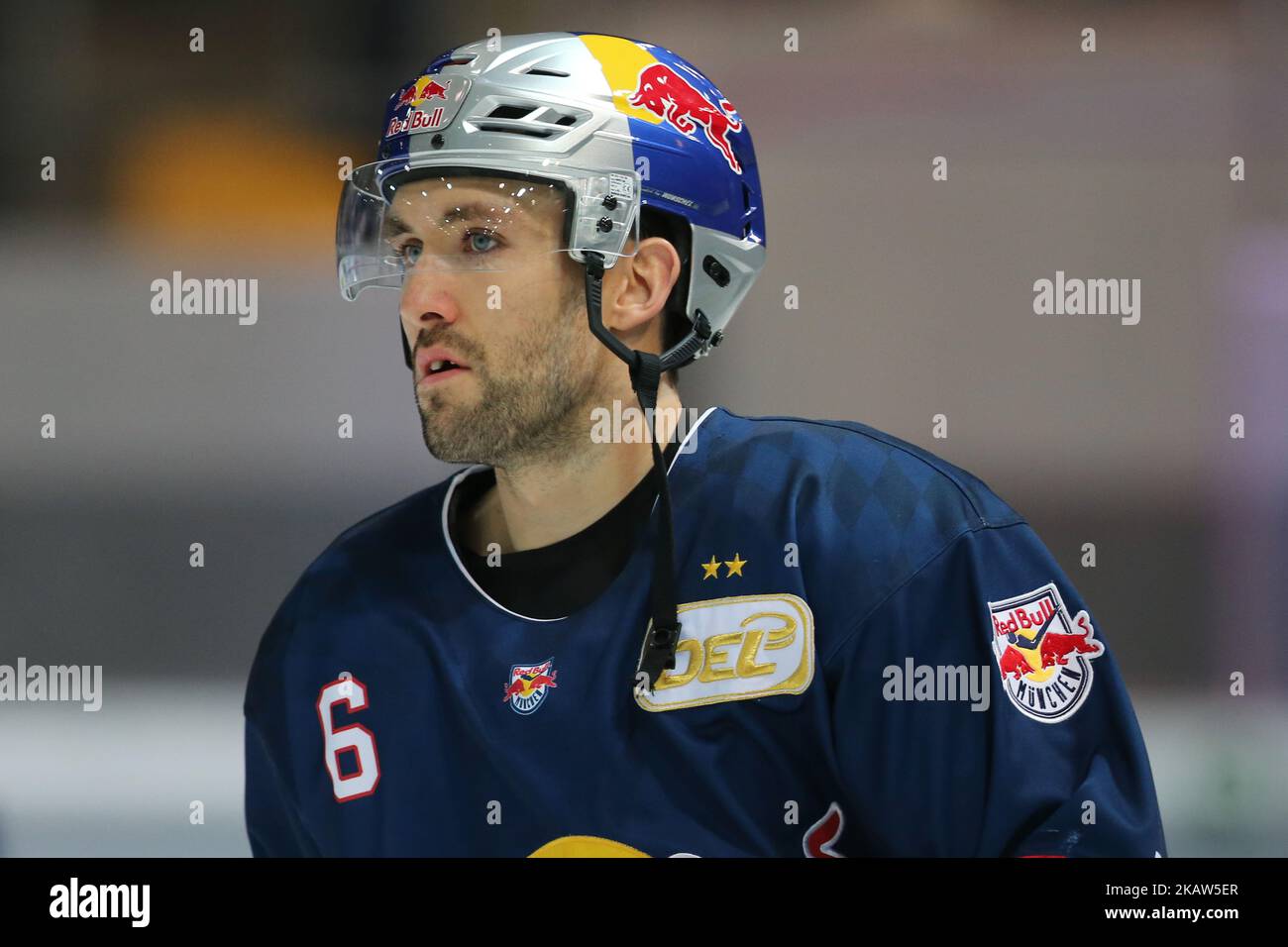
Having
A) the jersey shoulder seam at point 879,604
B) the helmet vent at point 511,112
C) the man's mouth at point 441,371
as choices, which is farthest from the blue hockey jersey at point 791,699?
the helmet vent at point 511,112

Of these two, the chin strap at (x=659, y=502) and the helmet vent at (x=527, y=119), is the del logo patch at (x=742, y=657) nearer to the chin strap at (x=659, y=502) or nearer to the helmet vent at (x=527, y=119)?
the chin strap at (x=659, y=502)

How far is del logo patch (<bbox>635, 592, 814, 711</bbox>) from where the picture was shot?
6.47 feet

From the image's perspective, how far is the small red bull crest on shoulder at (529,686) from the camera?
206cm

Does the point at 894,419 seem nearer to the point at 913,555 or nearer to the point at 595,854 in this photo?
the point at 913,555

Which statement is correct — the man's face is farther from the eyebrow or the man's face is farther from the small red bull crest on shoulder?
the small red bull crest on shoulder

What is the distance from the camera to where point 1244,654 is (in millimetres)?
2463

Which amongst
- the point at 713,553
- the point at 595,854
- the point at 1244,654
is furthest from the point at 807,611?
the point at 1244,654

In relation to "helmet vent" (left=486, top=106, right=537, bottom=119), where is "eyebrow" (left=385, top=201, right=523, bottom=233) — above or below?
below

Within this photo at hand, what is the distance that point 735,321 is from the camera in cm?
248

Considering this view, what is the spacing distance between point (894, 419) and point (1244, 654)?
0.78 metres

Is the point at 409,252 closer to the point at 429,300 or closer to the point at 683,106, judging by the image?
the point at 429,300

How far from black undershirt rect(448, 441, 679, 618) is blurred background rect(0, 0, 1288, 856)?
412 millimetres

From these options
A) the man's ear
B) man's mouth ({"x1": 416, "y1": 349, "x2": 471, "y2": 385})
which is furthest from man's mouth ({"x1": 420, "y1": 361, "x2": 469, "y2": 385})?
the man's ear

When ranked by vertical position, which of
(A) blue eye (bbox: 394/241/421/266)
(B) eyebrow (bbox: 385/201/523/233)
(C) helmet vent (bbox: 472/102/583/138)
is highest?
(C) helmet vent (bbox: 472/102/583/138)
